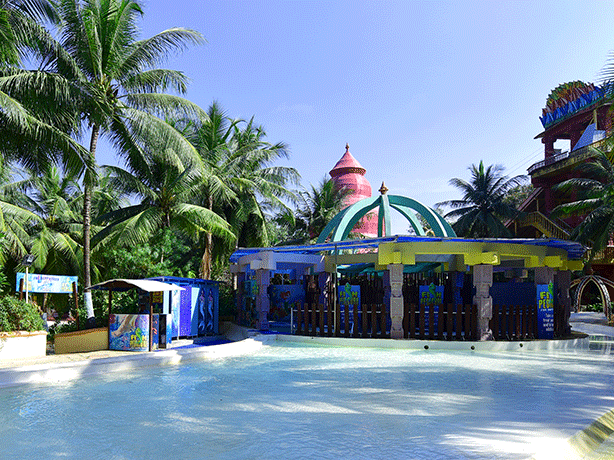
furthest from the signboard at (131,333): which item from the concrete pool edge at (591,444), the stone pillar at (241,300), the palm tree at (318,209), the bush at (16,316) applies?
the palm tree at (318,209)

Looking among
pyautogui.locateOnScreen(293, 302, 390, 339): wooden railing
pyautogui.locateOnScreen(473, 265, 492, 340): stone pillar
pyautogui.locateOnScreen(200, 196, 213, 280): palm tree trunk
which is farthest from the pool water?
pyautogui.locateOnScreen(200, 196, 213, 280): palm tree trunk

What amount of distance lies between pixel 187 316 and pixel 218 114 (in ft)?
43.2

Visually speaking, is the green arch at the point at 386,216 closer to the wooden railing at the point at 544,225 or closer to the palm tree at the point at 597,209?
the palm tree at the point at 597,209

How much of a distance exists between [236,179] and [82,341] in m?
13.7

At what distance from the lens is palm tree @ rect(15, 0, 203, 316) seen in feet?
51.8

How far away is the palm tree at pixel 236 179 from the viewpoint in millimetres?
24297

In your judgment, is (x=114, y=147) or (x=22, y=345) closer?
(x=22, y=345)

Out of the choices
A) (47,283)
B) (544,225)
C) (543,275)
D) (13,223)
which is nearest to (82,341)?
(47,283)

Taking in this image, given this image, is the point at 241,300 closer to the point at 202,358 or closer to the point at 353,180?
the point at 202,358

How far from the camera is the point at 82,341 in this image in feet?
42.2

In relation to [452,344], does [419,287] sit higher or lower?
higher

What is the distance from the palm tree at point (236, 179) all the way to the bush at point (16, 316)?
11.0 m

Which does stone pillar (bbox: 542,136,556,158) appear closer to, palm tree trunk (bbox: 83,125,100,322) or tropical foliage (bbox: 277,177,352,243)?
tropical foliage (bbox: 277,177,352,243)

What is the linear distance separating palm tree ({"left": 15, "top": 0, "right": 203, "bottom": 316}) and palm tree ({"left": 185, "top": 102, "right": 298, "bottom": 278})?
5469 mm
